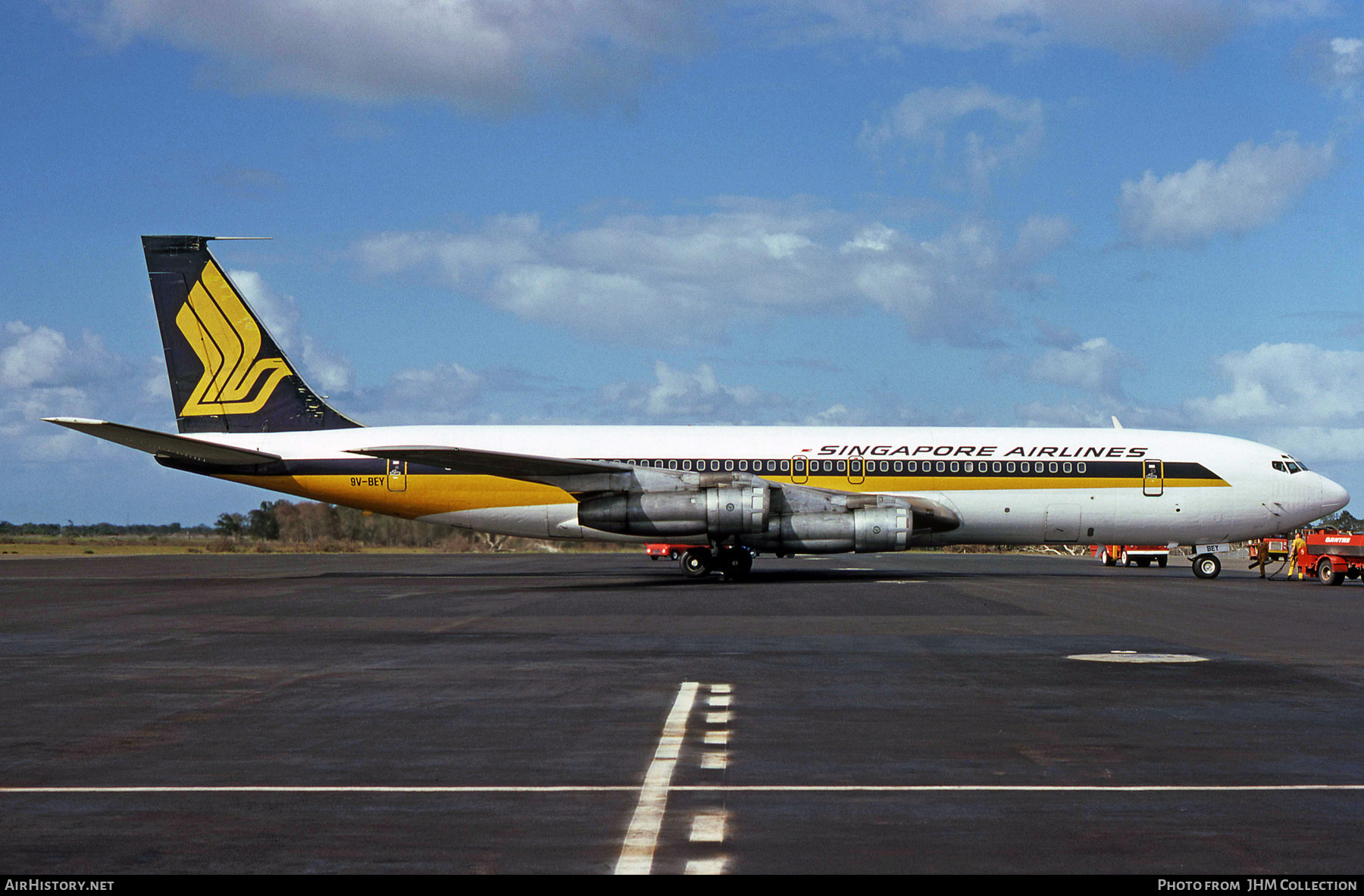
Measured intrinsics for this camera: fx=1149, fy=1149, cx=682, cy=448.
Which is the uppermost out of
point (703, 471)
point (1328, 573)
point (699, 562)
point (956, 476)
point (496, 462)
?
point (496, 462)

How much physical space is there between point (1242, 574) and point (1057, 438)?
14335 mm

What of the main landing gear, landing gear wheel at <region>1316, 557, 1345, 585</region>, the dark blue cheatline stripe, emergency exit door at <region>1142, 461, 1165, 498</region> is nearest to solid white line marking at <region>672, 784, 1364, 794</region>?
the main landing gear

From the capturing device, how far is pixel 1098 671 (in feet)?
43.9

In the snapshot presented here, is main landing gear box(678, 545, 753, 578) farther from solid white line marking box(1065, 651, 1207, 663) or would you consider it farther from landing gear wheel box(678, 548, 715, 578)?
solid white line marking box(1065, 651, 1207, 663)

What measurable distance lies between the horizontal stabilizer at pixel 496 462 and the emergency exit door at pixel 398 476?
538 millimetres

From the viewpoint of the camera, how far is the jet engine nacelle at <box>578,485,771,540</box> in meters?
30.8

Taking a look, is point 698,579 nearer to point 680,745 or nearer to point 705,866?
point 680,745

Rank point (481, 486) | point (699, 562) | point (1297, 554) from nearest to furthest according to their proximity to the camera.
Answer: point (699, 562) < point (481, 486) < point (1297, 554)

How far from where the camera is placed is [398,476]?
33.6 meters

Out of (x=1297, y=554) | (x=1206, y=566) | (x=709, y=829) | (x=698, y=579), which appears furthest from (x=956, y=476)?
(x=709, y=829)

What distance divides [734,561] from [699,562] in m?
1.43

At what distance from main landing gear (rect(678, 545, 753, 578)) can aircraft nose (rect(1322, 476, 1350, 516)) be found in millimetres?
17801

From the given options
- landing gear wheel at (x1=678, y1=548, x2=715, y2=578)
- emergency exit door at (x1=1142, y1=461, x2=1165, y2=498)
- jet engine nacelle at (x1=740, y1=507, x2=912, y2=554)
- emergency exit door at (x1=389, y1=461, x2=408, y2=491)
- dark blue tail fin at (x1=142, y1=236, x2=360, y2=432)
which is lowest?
landing gear wheel at (x1=678, y1=548, x2=715, y2=578)

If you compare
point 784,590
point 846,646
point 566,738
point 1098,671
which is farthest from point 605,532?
point 566,738
